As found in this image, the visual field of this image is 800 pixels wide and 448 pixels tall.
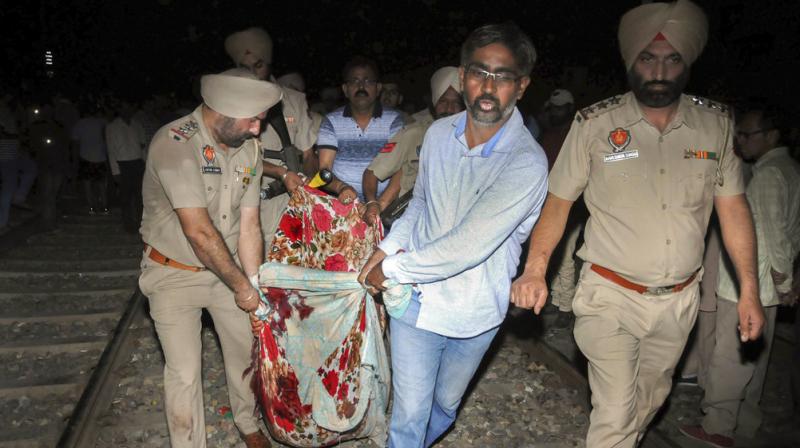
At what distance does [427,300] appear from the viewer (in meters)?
3.21

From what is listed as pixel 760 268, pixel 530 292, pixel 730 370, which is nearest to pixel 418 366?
pixel 530 292

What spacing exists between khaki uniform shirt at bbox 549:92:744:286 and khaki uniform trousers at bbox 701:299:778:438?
4.35 ft

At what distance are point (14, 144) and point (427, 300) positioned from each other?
891 cm

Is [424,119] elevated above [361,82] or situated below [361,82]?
below

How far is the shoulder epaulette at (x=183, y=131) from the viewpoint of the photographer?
142 inches

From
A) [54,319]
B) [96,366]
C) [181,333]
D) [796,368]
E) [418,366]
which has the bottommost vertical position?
[54,319]

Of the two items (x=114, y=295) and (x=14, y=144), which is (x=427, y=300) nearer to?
(x=114, y=295)

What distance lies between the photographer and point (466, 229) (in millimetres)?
2938

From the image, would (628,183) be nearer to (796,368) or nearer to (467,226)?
(467,226)

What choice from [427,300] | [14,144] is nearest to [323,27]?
[14,144]

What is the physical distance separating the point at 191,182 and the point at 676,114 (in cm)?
255

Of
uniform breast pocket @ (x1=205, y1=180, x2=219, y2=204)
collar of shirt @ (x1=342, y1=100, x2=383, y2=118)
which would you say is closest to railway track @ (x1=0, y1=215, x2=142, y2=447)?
uniform breast pocket @ (x1=205, y1=180, x2=219, y2=204)

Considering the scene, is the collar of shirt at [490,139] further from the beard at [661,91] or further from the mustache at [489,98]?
the beard at [661,91]

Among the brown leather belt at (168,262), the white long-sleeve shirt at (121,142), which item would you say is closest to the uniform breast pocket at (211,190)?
the brown leather belt at (168,262)
